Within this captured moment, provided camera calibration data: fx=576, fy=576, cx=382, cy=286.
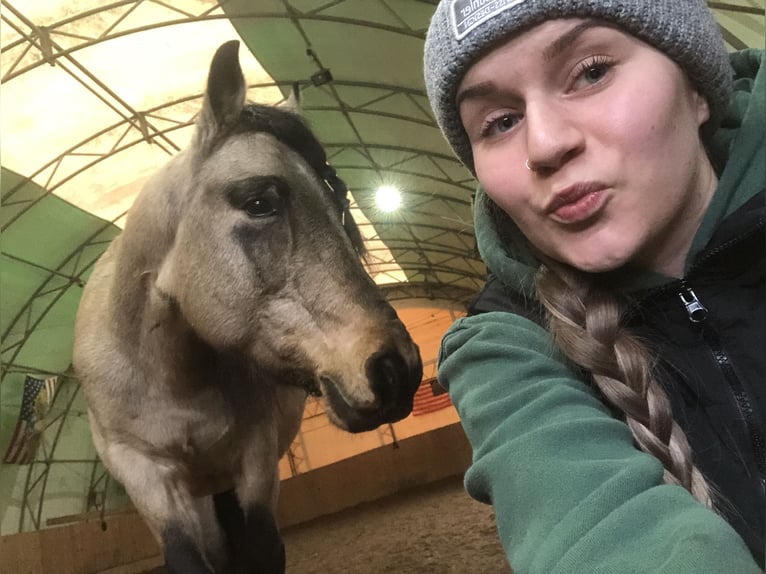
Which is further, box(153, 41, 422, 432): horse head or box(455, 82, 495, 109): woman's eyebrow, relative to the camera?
box(153, 41, 422, 432): horse head

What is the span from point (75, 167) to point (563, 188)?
2.78 ft

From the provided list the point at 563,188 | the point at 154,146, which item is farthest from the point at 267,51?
the point at 563,188

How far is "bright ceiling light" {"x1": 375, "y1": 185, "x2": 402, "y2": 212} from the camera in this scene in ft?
2.95

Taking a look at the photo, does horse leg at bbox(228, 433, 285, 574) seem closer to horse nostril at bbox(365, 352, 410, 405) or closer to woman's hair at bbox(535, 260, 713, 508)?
horse nostril at bbox(365, 352, 410, 405)

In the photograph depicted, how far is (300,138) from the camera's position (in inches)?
29.3

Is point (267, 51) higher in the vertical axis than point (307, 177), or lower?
higher

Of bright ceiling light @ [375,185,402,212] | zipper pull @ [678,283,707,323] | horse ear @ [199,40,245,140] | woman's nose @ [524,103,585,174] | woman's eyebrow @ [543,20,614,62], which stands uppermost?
horse ear @ [199,40,245,140]

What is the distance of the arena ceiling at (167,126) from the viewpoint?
2.80ft

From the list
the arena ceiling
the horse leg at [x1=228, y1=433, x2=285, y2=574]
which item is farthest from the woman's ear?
the horse leg at [x1=228, y1=433, x2=285, y2=574]

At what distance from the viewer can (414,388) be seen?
584mm

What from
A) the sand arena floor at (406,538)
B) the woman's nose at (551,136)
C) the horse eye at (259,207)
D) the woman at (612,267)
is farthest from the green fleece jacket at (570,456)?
the sand arena floor at (406,538)

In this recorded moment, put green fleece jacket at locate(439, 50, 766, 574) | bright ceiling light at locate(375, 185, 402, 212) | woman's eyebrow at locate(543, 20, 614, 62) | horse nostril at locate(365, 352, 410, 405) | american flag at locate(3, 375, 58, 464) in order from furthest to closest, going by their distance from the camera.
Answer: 1. bright ceiling light at locate(375, 185, 402, 212)
2. american flag at locate(3, 375, 58, 464)
3. horse nostril at locate(365, 352, 410, 405)
4. woman's eyebrow at locate(543, 20, 614, 62)
5. green fleece jacket at locate(439, 50, 766, 574)

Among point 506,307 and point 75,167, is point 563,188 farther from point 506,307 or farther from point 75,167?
point 75,167

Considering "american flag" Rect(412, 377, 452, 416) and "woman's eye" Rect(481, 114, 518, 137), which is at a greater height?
"woman's eye" Rect(481, 114, 518, 137)
